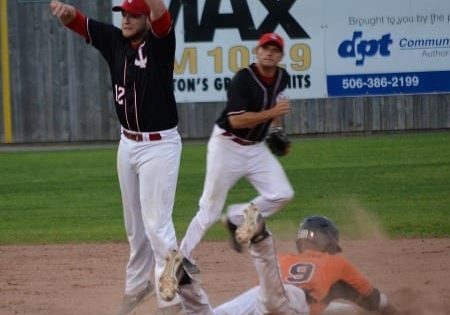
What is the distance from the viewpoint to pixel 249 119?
782cm

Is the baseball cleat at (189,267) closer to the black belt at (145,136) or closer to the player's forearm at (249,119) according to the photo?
the black belt at (145,136)

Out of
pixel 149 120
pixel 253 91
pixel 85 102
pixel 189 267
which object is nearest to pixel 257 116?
pixel 253 91

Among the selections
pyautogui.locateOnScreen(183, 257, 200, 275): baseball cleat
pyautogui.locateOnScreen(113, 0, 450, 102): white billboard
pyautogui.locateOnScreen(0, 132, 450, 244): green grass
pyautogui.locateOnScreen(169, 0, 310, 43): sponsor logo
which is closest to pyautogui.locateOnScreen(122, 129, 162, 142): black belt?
pyautogui.locateOnScreen(183, 257, 200, 275): baseball cleat

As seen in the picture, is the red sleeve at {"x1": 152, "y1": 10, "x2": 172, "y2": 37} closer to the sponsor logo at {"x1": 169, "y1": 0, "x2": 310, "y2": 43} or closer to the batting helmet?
the batting helmet

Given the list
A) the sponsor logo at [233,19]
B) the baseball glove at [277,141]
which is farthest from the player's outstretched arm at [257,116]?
the sponsor logo at [233,19]

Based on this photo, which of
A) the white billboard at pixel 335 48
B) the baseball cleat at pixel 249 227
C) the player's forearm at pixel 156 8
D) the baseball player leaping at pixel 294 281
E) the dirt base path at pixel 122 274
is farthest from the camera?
the white billboard at pixel 335 48

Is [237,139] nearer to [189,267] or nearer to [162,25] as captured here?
[189,267]

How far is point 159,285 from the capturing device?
22.2 ft

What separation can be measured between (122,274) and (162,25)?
336cm

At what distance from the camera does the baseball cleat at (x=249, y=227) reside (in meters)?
6.36

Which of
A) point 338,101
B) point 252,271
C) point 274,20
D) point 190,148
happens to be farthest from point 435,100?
point 252,271

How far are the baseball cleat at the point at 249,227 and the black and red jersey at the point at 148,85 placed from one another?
3.26 feet

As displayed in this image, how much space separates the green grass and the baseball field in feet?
0.05

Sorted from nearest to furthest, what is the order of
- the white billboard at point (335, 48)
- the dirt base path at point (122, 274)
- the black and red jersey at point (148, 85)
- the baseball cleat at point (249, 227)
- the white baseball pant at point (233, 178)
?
the baseball cleat at point (249, 227) < the black and red jersey at point (148, 85) < the white baseball pant at point (233, 178) < the dirt base path at point (122, 274) < the white billboard at point (335, 48)
